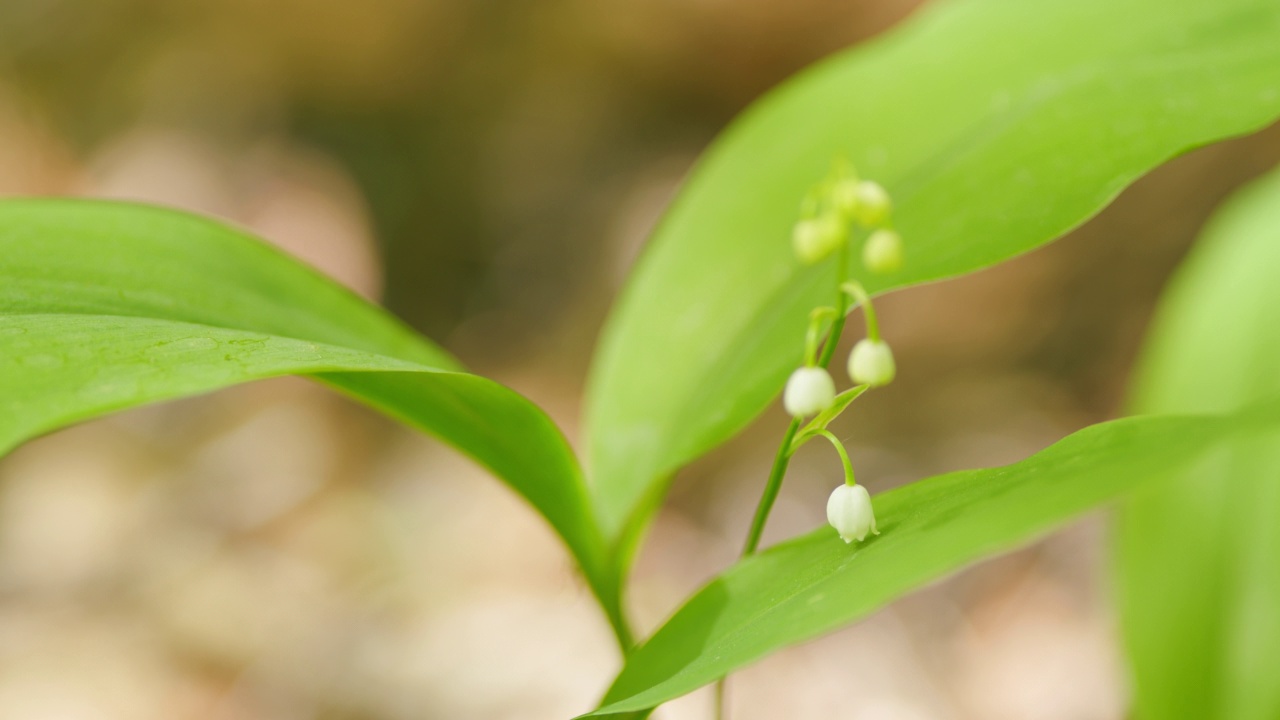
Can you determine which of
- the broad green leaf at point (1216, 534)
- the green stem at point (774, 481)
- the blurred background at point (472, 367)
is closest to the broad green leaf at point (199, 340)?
the green stem at point (774, 481)

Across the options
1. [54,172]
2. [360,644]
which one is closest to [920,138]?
[360,644]

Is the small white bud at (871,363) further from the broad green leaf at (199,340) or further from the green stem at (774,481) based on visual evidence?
the broad green leaf at (199,340)

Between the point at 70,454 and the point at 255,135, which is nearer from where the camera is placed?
the point at 70,454

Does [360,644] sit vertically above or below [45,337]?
above

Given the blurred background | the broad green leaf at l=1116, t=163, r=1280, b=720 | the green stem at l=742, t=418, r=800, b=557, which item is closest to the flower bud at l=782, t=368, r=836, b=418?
the green stem at l=742, t=418, r=800, b=557

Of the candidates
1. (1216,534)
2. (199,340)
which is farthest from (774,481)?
(1216,534)

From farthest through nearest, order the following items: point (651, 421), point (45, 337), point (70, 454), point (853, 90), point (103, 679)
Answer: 1. point (70, 454)
2. point (103, 679)
3. point (853, 90)
4. point (651, 421)
5. point (45, 337)

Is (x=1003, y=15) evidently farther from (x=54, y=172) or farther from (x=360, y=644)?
(x=54, y=172)

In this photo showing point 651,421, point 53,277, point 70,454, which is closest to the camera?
point 53,277
